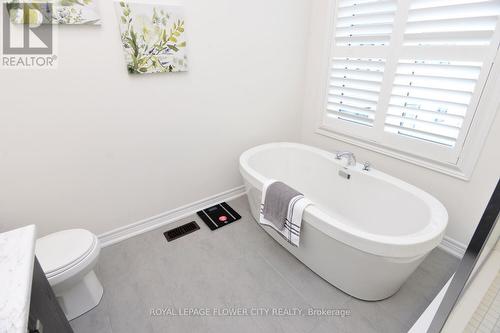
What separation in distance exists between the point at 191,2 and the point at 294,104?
137 centimetres

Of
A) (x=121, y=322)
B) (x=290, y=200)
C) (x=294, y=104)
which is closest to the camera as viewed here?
(x=121, y=322)

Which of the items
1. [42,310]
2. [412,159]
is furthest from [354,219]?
[42,310]

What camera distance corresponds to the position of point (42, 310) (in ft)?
2.62

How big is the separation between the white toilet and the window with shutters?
2246mm

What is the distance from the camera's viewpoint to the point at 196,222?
7.43 feet

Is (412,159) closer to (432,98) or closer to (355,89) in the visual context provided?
(432,98)

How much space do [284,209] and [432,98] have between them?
1.28 meters

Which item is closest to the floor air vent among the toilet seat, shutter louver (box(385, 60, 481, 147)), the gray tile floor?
the gray tile floor

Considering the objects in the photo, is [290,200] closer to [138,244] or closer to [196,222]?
[196,222]

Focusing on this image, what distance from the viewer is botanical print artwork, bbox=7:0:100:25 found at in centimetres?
133

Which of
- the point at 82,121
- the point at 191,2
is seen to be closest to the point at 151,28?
the point at 191,2

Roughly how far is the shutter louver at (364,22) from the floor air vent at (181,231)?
207 centimetres

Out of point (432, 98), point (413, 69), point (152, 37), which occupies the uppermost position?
point (152, 37)

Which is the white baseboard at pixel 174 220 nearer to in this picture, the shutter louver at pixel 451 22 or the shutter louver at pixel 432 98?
the shutter louver at pixel 432 98
